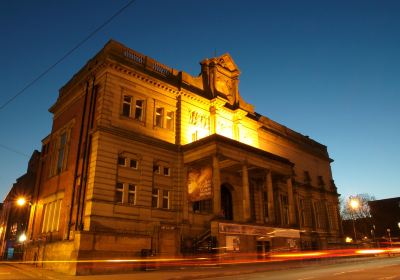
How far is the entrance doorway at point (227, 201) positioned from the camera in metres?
36.0

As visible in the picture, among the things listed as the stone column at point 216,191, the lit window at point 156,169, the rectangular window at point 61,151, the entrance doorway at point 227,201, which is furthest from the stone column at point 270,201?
the rectangular window at point 61,151

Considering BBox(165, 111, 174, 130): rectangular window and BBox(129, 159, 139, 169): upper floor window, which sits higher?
BBox(165, 111, 174, 130): rectangular window

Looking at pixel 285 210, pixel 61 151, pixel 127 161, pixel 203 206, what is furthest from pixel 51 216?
pixel 285 210

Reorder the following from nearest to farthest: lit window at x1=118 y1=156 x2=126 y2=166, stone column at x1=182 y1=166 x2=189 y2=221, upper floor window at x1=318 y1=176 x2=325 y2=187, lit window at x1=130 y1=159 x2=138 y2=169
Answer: lit window at x1=118 y1=156 x2=126 y2=166, lit window at x1=130 y1=159 x2=138 y2=169, stone column at x1=182 y1=166 x2=189 y2=221, upper floor window at x1=318 y1=176 x2=325 y2=187

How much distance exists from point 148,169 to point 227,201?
37.5 feet

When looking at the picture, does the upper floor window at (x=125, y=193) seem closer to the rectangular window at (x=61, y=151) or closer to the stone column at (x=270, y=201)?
the rectangular window at (x=61, y=151)

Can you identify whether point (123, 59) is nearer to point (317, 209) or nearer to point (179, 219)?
point (179, 219)

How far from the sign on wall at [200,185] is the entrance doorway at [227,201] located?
24.0 ft

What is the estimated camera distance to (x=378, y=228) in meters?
89.8

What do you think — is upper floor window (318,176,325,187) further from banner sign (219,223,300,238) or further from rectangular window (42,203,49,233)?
rectangular window (42,203,49,233)

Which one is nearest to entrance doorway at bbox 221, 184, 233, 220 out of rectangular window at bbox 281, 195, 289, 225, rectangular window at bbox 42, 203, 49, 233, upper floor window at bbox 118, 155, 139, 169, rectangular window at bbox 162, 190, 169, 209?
rectangular window at bbox 162, 190, 169, 209

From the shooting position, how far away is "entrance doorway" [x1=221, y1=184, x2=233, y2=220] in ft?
118

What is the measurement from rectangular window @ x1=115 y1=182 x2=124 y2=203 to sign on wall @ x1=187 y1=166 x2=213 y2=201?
5941mm

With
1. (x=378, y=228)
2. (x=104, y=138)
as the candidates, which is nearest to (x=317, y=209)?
(x=104, y=138)
